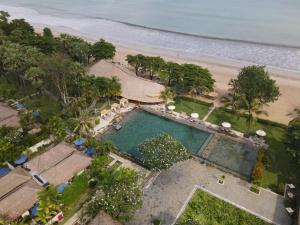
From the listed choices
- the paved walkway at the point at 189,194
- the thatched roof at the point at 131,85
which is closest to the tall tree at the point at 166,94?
the thatched roof at the point at 131,85

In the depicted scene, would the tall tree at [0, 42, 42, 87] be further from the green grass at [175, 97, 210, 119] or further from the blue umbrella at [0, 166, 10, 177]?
the green grass at [175, 97, 210, 119]

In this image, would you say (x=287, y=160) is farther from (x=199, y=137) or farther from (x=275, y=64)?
(x=275, y=64)

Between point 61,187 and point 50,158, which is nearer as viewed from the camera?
point 61,187

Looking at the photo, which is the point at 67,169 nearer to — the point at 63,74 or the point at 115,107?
the point at 115,107

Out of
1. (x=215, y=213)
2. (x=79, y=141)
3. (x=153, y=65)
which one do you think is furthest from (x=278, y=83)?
(x=79, y=141)

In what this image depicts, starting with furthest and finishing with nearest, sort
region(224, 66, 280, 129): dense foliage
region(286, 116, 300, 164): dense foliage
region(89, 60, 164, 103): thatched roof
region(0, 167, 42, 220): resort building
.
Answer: region(89, 60, 164, 103): thatched roof < region(224, 66, 280, 129): dense foliage < region(286, 116, 300, 164): dense foliage < region(0, 167, 42, 220): resort building

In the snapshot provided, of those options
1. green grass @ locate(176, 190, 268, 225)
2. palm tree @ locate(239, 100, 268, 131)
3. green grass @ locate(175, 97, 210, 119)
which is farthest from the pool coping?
green grass @ locate(176, 190, 268, 225)
